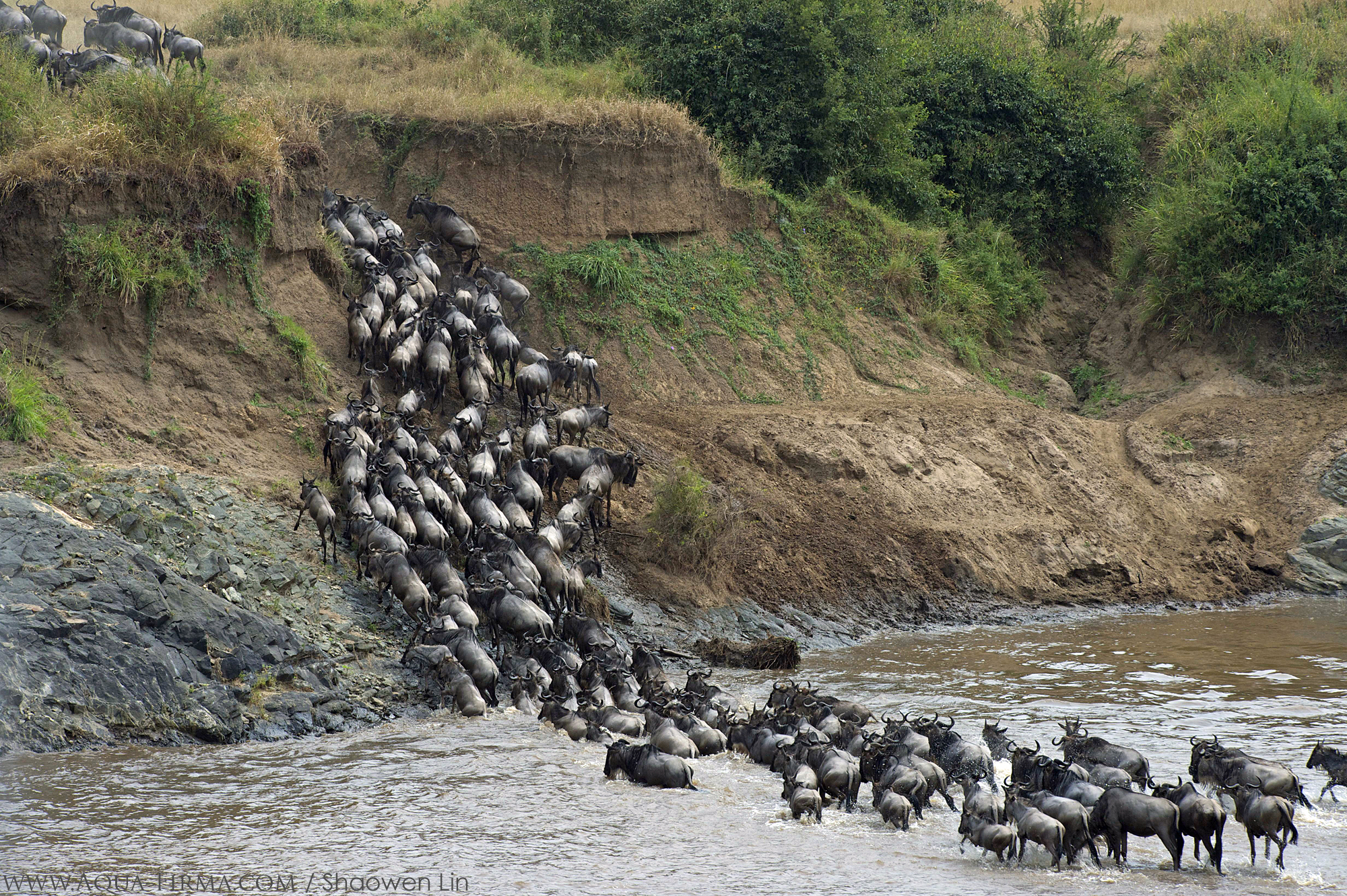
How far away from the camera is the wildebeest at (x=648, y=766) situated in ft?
32.7

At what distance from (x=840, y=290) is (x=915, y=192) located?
405 cm

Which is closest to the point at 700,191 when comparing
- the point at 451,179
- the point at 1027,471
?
the point at 451,179

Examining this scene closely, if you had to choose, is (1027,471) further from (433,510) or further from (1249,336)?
(433,510)

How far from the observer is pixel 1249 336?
2536 centimetres

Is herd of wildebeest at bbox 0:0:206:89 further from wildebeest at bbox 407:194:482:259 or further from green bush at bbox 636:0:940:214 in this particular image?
green bush at bbox 636:0:940:214

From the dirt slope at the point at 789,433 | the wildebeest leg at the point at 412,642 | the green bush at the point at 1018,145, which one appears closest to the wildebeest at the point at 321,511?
the dirt slope at the point at 789,433

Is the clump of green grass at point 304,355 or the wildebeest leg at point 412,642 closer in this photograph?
the wildebeest leg at point 412,642

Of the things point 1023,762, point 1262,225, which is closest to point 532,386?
point 1023,762

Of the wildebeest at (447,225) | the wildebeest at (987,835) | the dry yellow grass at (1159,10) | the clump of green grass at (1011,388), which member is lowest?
the wildebeest at (987,835)

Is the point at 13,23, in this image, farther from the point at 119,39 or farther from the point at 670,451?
the point at 670,451

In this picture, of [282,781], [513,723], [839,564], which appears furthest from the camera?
[839,564]

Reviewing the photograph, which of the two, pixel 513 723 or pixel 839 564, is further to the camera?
pixel 839 564

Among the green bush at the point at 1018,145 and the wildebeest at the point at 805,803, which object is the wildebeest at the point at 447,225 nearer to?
the green bush at the point at 1018,145

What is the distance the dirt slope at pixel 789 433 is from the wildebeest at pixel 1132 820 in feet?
26.5
